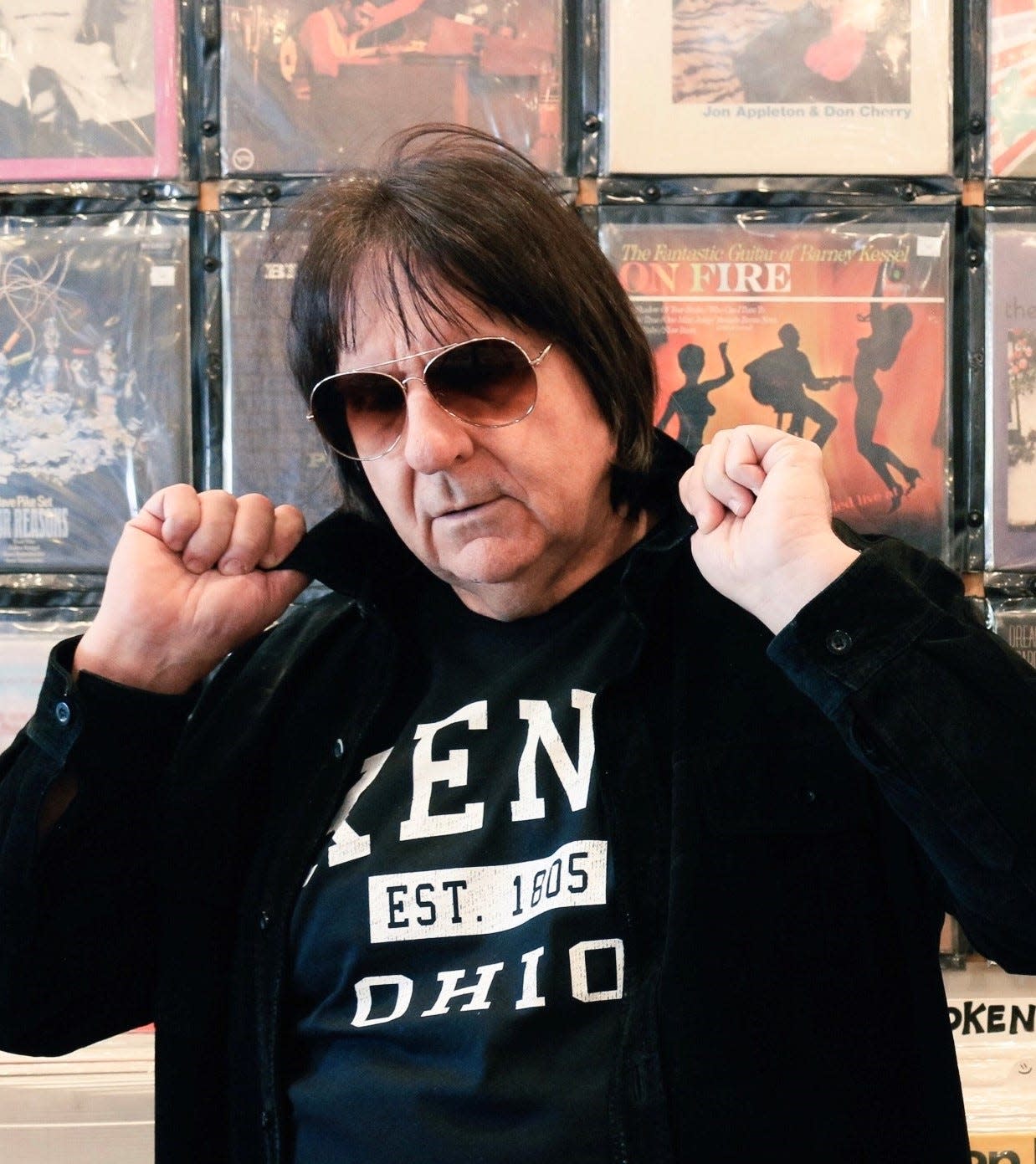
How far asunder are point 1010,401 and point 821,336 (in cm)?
24

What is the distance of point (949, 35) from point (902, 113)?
107mm

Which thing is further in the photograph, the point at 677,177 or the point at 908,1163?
the point at 677,177

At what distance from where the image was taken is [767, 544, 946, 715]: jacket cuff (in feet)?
2.64

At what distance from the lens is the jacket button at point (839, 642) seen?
0.81 meters

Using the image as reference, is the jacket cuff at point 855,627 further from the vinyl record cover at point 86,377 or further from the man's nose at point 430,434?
the vinyl record cover at point 86,377

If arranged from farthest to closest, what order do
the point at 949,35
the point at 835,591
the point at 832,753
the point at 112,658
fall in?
1. the point at 949,35
2. the point at 112,658
3. the point at 832,753
4. the point at 835,591

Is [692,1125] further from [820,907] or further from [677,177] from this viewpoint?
[677,177]

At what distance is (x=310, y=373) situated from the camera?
1130mm

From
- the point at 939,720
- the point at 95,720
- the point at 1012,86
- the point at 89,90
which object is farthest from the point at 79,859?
the point at 1012,86

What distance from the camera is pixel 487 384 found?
997mm

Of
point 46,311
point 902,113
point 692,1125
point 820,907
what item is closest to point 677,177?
point 902,113

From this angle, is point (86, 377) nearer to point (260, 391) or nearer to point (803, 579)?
point (260, 391)

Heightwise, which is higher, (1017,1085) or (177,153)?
(177,153)

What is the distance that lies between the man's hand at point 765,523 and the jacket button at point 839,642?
0.03m
